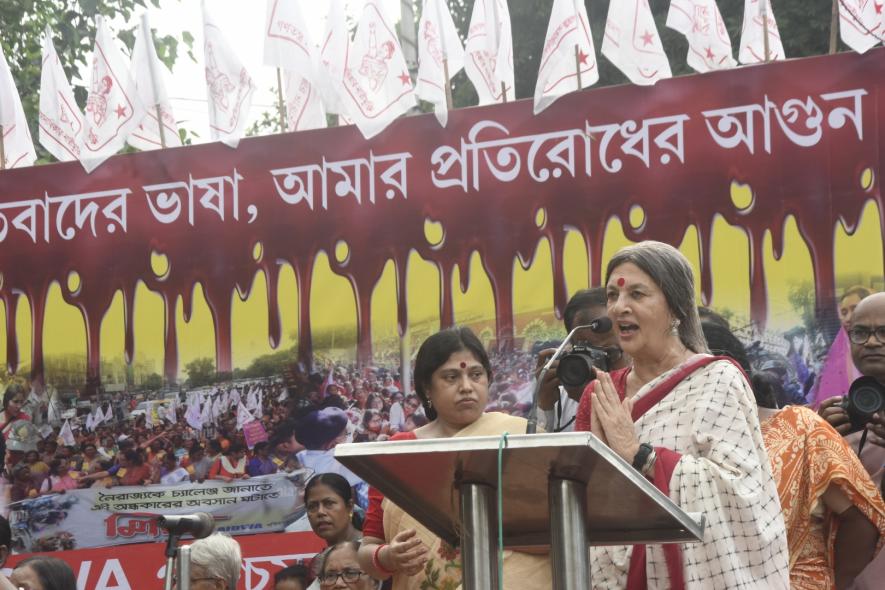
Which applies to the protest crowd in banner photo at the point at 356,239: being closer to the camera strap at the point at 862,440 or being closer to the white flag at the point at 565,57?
the white flag at the point at 565,57

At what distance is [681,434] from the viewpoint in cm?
257

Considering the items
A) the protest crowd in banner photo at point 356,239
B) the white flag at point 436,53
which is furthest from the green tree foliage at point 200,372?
the white flag at point 436,53

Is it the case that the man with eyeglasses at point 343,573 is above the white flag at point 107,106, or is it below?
below

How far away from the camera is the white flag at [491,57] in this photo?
18.7 feet

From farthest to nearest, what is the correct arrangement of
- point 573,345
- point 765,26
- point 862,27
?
1. point 765,26
2. point 862,27
3. point 573,345

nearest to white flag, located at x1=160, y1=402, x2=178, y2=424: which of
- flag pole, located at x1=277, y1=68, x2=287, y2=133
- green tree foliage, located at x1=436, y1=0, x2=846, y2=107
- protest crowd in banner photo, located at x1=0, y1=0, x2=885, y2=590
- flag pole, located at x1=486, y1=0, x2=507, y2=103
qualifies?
protest crowd in banner photo, located at x1=0, y1=0, x2=885, y2=590

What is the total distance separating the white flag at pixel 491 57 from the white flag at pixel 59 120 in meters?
2.11

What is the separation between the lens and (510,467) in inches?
76.0

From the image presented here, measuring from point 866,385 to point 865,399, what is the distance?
4 centimetres

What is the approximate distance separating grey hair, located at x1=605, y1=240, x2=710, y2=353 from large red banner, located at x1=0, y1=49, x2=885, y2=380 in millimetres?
2240

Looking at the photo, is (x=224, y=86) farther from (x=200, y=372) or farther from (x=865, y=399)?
(x=865, y=399)

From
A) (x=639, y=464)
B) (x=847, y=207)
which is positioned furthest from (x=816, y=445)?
(x=847, y=207)

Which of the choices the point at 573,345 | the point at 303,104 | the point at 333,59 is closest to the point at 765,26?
the point at 333,59

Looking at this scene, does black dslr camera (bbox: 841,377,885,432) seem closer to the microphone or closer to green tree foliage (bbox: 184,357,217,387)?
the microphone
